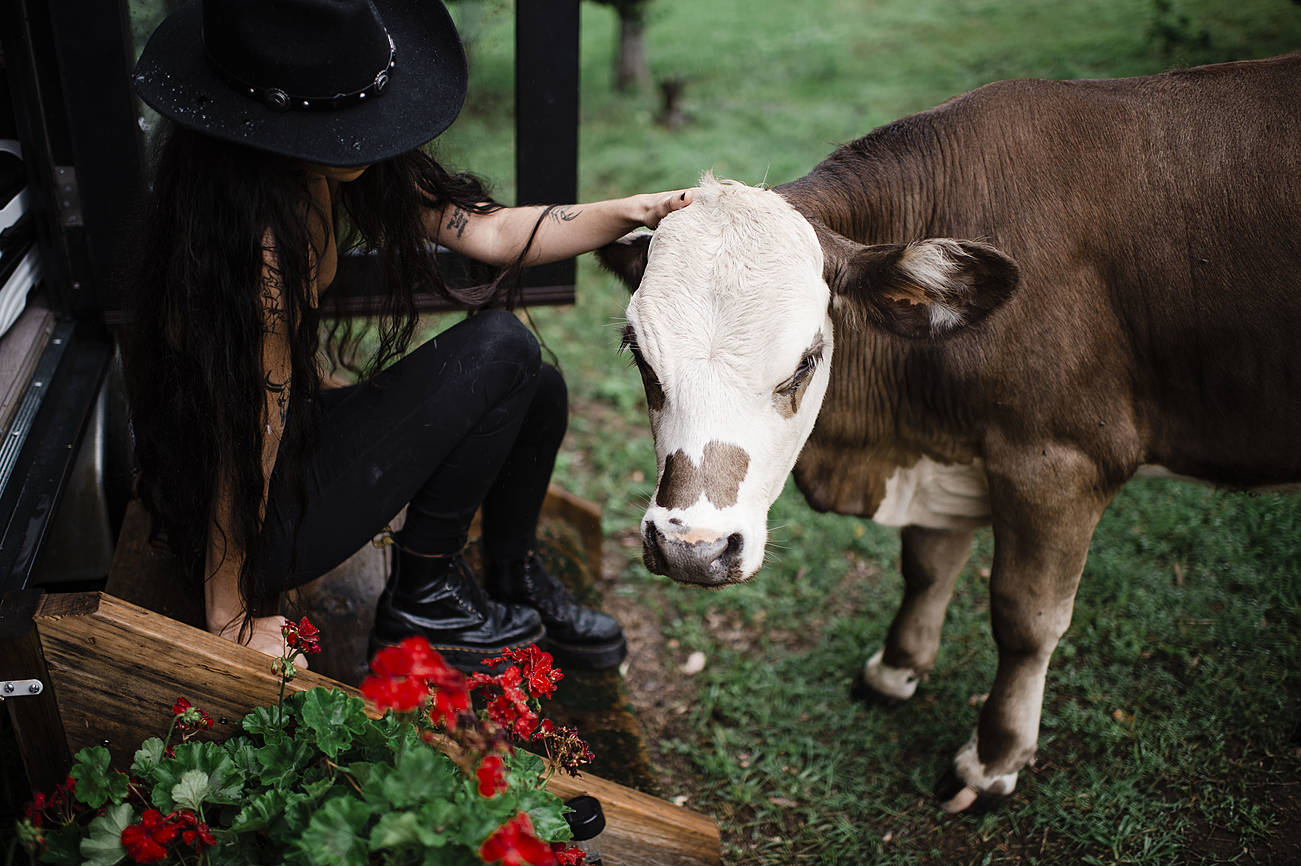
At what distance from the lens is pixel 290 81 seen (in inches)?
76.4

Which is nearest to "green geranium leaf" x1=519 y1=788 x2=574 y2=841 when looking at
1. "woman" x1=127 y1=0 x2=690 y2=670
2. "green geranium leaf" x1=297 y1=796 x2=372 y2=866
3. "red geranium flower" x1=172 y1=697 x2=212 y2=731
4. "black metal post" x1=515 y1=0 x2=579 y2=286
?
"green geranium leaf" x1=297 y1=796 x2=372 y2=866

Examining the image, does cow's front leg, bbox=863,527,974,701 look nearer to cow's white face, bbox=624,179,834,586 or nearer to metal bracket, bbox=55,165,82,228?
cow's white face, bbox=624,179,834,586

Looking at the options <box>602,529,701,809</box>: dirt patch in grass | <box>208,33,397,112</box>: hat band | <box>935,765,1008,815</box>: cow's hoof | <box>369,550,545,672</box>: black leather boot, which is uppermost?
<box>208,33,397,112</box>: hat band

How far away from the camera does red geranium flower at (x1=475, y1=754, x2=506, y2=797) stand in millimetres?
1467

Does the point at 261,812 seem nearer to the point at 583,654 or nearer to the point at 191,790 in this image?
the point at 191,790

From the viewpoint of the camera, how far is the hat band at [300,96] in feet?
6.38

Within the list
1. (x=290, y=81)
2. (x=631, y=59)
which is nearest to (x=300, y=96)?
(x=290, y=81)

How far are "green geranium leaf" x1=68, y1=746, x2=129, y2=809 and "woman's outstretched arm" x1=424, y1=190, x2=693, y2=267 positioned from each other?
147 centimetres

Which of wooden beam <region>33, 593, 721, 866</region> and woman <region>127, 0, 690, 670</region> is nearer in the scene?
wooden beam <region>33, 593, 721, 866</region>

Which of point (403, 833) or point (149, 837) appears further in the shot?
point (149, 837)

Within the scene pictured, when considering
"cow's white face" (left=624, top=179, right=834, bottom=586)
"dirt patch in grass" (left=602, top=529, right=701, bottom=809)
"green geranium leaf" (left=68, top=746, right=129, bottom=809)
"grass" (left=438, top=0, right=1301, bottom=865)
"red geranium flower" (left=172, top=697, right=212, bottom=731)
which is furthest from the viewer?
"dirt patch in grass" (left=602, top=529, right=701, bottom=809)

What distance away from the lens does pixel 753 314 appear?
216 cm

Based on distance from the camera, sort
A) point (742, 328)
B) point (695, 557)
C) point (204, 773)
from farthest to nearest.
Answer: point (742, 328) < point (695, 557) < point (204, 773)

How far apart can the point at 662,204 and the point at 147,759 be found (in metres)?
1.61
